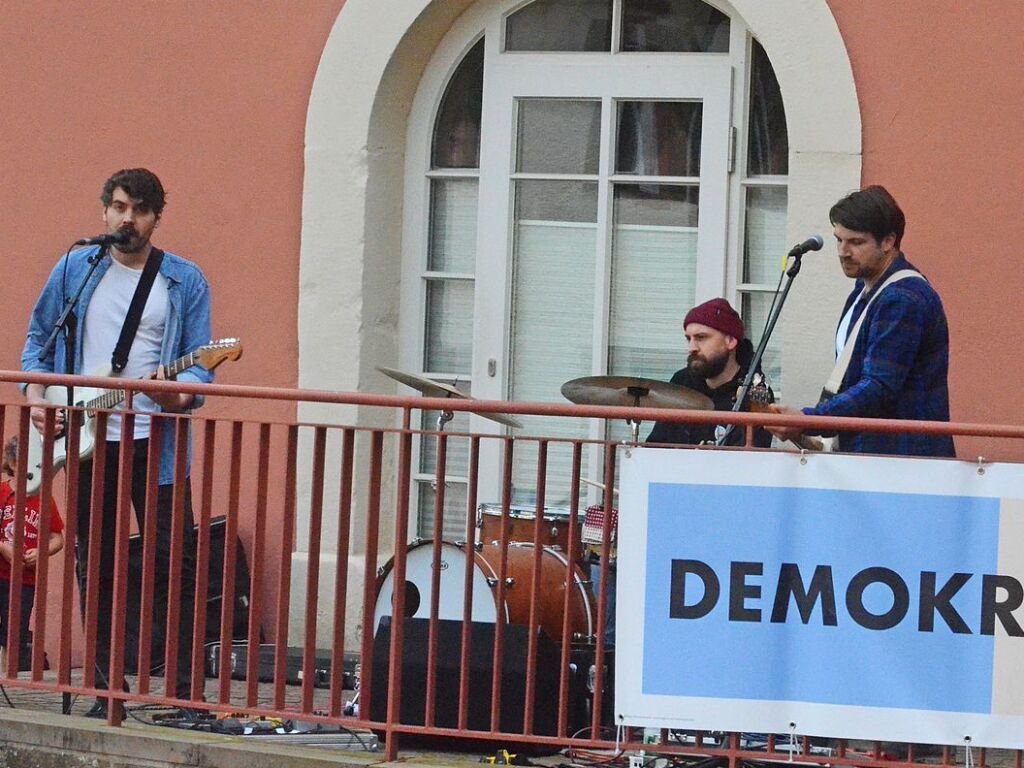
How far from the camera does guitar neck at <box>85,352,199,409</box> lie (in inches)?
249

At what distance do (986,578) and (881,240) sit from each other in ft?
4.56

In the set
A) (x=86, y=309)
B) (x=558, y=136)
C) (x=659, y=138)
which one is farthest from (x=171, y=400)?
(x=659, y=138)

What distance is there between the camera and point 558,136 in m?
8.00

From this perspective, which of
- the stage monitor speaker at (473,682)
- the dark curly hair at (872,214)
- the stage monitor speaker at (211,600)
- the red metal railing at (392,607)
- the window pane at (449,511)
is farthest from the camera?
the window pane at (449,511)

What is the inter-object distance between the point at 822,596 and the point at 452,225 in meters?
3.45

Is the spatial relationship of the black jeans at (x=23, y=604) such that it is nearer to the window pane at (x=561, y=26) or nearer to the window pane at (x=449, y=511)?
the window pane at (x=449, y=511)

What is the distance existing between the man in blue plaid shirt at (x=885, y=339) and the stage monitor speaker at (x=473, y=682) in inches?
42.4

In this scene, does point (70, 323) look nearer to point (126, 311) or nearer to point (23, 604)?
point (126, 311)

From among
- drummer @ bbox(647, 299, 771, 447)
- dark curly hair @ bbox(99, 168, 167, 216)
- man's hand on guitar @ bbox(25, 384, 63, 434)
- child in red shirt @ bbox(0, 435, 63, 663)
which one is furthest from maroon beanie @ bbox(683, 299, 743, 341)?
child in red shirt @ bbox(0, 435, 63, 663)

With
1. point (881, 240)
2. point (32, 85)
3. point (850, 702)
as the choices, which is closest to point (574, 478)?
point (850, 702)

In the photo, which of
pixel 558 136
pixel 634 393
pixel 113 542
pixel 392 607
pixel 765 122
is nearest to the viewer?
pixel 392 607

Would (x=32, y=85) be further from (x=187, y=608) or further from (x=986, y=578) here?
(x=986, y=578)

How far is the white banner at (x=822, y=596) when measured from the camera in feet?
16.8

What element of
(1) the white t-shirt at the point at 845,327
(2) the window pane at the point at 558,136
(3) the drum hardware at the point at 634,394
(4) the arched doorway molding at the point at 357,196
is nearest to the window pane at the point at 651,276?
(2) the window pane at the point at 558,136
